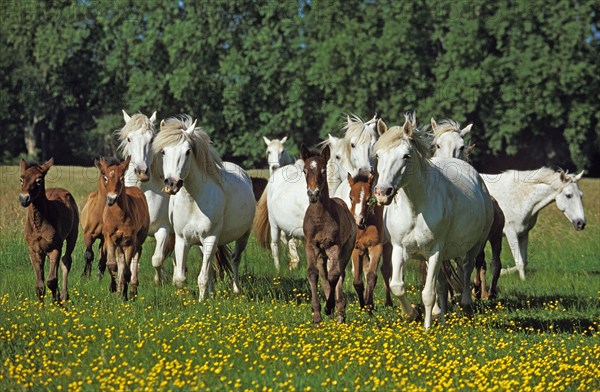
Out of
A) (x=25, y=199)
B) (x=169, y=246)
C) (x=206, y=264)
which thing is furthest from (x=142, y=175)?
(x=25, y=199)

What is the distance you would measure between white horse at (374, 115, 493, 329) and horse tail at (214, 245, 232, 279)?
4.06 metres

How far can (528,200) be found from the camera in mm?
17922

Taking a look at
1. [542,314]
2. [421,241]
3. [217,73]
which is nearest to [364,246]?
[421,241]

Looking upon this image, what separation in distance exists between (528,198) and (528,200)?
0.04 m

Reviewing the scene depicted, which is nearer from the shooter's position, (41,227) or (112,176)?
(41,227)

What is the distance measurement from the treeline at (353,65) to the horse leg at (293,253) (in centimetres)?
2170

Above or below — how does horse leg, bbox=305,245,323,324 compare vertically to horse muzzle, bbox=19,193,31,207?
below

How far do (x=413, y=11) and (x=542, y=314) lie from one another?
29.8 meters

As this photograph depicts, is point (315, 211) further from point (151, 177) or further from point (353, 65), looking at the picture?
point (353, 65)

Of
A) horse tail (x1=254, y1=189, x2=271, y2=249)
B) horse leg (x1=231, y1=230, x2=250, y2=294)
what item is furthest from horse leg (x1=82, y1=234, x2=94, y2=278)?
horse tail (x1=254, y1=189, x2=271, y2=249)

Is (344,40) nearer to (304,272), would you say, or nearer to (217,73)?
(217,73)

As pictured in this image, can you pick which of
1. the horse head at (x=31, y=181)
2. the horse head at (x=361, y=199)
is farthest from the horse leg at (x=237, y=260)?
the horse head at (x=31, y=181)

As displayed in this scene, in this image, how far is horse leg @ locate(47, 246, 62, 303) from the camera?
39.1ft

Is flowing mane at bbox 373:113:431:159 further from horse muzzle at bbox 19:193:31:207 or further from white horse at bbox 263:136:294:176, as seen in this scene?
white horse at bbox 263:136:294:176
